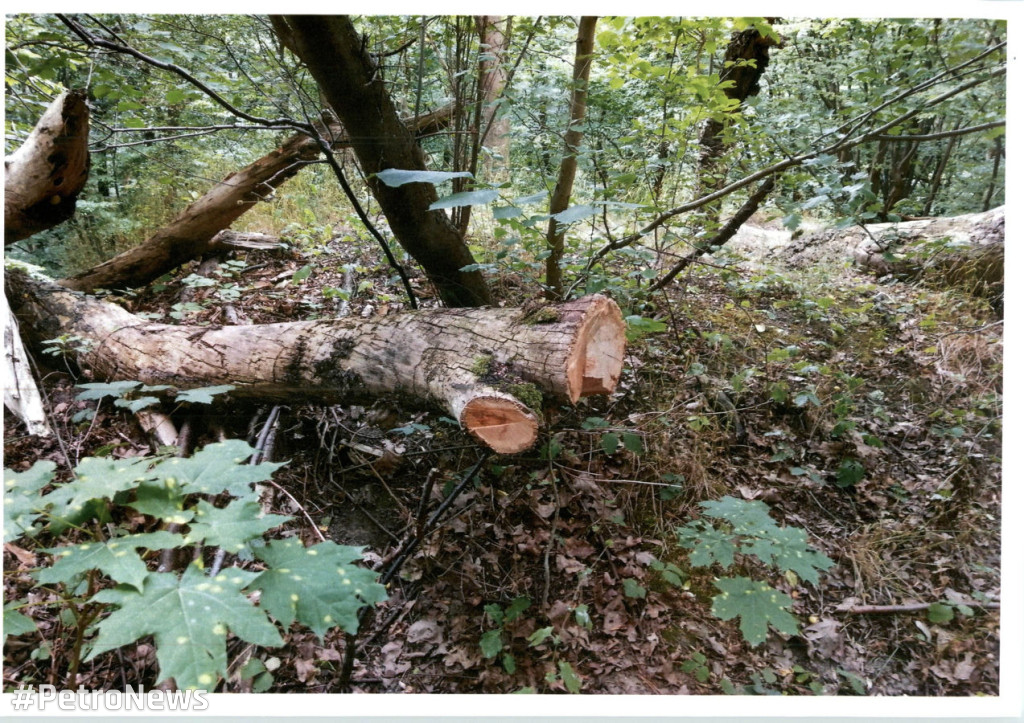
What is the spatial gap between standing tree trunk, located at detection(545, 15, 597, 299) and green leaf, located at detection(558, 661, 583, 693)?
1.19 m

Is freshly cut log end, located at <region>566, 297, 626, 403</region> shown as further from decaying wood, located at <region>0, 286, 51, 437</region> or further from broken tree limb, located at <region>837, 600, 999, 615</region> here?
decaying wood, located at <region>0, 286, 51, 437</region>

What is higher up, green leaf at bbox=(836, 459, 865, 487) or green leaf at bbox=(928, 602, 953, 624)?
green leaf at bbox=(836, 459, 865, 487)

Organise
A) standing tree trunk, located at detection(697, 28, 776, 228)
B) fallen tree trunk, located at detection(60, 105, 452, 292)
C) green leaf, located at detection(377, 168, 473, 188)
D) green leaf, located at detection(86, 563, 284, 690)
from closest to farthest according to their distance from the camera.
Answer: green leaf, located at detection(86, 563, 284, 690), green leaf, located at detection(377, 168, 473, 188), standing tree trunk, located at detection(697, 28, 776, 228), fallen tree trunk, located at detection(60, 105, 452, 292)

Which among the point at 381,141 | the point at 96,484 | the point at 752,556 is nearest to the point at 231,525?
the point at 96,484

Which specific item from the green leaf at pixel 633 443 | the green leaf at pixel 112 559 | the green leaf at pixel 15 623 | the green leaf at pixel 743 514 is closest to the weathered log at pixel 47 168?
the green leaf at pixel 15 623

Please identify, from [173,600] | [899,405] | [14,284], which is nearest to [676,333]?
[899,405]

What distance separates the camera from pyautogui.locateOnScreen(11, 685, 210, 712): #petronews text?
3.58 ft

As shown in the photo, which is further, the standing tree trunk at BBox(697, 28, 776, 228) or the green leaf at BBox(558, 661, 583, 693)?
the standing tree trunk at BBox(697, 28, 776, 228)

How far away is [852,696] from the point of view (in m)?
1.20

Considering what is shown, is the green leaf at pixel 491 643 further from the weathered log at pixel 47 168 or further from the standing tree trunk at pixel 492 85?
the weathered log at pixel 47 168

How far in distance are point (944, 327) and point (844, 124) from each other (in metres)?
0.75

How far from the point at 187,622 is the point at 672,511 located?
4.02ft

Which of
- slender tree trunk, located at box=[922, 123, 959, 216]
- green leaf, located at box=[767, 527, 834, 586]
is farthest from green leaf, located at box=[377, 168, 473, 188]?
slender tree trunk, located at box=[922, 123, 959, 216]

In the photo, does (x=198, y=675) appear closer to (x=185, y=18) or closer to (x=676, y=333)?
(x=185, y=18)
